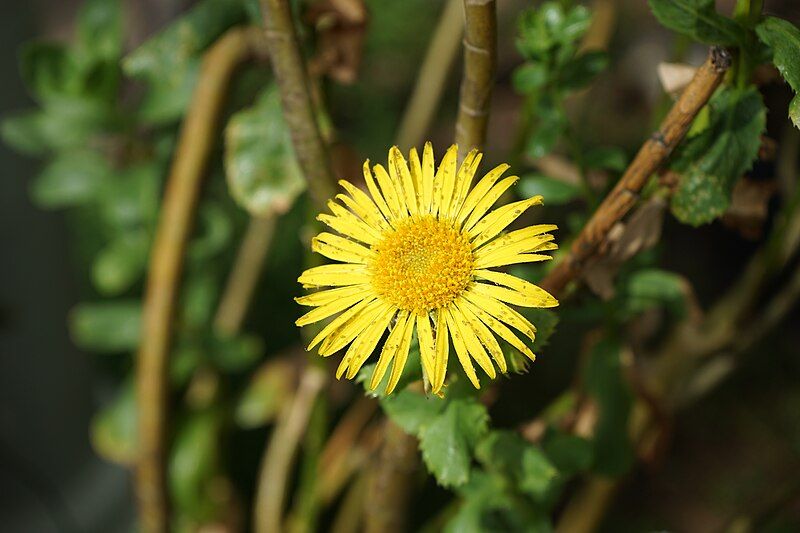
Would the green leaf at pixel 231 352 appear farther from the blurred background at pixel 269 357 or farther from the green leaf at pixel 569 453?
the green leaf at pixel 569 453

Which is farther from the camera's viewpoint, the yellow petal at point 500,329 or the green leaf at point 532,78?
the green leaf at point 532,78

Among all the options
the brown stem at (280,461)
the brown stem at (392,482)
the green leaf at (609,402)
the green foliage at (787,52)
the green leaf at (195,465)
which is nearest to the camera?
the green foliage at (787,52)

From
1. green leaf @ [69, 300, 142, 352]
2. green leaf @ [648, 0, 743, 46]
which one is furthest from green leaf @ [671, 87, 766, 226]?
green leaf @ [69, 300, 142, 352]

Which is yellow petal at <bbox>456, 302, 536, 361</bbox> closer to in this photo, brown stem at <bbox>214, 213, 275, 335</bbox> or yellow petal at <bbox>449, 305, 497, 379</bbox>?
yellow petal at <bbox>449, 305, 497, 379</bbox>

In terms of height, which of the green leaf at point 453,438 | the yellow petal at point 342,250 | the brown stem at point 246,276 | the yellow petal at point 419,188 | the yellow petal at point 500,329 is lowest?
the brown stem at point 246,276

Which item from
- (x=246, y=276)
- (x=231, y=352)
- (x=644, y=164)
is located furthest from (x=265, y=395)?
(x=644, y=164)

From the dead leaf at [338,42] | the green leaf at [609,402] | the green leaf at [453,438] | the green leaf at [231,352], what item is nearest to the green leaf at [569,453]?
the green leaf at [609,402]

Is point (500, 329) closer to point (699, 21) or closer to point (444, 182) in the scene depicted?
point (444, 182)
